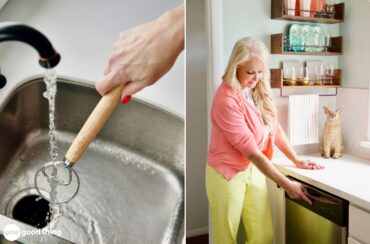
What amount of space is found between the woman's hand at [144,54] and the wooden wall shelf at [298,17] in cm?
82

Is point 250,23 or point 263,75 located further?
point 250,23

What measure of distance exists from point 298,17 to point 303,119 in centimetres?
59

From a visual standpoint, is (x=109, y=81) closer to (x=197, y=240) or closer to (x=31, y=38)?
(x=31, y=38)

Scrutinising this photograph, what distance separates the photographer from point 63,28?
1422mm

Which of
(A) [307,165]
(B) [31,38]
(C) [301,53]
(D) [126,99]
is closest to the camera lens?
(B) [31,38]

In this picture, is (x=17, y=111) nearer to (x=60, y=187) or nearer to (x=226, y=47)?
(x=60, y=187)

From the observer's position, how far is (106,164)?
→ 1508 millimetres

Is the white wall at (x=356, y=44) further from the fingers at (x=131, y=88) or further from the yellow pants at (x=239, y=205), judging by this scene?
the fingers at (x=131, y=88)

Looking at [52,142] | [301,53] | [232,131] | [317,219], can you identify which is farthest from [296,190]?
[52,142]

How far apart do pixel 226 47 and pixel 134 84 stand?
2.68ft

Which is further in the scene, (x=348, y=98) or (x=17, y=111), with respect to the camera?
(x=348, y=98)

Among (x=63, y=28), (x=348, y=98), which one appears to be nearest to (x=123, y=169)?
(x=63, y=28)
